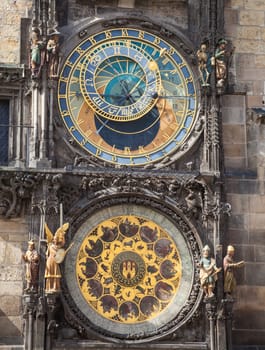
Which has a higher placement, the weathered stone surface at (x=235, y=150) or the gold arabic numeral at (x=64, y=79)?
the gold arabic numeral at (x=64, y=79)

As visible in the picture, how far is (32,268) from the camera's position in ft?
48.3

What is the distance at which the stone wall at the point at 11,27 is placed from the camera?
1599 cm

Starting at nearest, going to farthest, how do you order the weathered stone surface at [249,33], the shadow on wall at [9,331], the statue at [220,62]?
the shadow on wall at [9,331] → the statue at [220,62] → the weathered stone surface at [249,33]

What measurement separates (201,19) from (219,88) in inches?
45.6

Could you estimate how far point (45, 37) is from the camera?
15.8 meters

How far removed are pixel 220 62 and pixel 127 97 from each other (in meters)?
1.50

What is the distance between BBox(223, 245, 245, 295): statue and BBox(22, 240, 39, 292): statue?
8.63 ft

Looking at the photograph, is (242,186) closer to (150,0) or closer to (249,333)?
(249,333)

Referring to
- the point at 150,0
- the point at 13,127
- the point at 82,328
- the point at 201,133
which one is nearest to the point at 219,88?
the point at 201,133

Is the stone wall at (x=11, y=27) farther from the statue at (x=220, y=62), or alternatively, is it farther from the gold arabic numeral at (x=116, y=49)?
the statue at (x=220, y=62)

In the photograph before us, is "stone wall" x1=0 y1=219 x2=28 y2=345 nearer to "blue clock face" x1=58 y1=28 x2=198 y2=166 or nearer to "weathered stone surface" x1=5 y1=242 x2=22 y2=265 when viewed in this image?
"weathered stone surface" x1=5 y1=242 x2=22 y2=265

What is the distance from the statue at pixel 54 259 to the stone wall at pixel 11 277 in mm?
505

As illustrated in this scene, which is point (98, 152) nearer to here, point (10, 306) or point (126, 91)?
point (126, 91)

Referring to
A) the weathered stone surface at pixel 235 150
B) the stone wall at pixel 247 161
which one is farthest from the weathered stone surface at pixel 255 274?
the weathered stone surface at pixel 235 150
